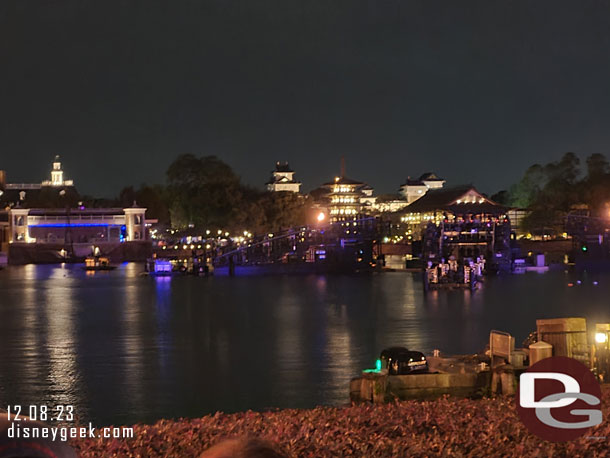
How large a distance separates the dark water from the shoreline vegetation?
874 centimetres

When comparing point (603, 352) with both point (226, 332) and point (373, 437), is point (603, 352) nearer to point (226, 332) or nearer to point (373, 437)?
point (373, 437)

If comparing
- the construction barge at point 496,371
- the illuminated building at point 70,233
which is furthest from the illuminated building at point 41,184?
the construction barge at point 496,371

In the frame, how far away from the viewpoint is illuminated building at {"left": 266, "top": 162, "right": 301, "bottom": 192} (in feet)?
462

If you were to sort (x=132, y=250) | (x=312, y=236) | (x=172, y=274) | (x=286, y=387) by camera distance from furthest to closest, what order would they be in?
(x=132, y=250) < (x=312, y=236) < (x=172, y=274) < (x=286, y=387)

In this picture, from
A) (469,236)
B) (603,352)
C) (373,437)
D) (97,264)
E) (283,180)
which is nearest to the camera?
(373,437)

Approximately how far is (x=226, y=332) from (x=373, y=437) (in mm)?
24125

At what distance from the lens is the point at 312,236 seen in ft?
229

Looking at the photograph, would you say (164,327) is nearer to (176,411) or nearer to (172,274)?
(176,411)

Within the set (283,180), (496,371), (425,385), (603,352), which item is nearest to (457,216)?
(603,352)

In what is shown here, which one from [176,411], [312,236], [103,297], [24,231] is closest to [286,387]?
[176,411]

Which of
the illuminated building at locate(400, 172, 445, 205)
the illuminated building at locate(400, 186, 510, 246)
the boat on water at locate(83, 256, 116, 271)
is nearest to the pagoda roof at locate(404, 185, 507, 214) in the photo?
the illuminated building at locate(400, 186, 510, 246)

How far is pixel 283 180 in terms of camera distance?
5561 inches

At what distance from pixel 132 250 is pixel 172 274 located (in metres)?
23.1

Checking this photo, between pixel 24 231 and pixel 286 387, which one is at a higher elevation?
pixel 24 231
